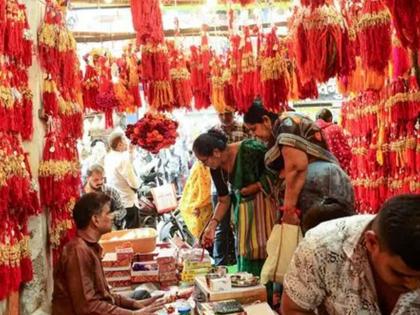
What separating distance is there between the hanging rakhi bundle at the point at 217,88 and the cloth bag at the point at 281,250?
219 centimetres

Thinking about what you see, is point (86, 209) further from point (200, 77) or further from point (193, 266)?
point (200, 77)

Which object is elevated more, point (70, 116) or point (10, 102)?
point (10, 102)

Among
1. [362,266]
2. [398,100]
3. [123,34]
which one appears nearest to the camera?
[362,266]

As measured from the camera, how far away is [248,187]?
418 cm

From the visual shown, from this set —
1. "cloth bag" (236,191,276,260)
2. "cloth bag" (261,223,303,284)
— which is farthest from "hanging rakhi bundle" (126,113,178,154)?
"cloth bag" (261,223,303,284)

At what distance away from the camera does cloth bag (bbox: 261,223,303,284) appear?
3.12 metres

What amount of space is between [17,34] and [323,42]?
1558 millimetres

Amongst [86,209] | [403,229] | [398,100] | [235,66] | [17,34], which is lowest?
[86,209]

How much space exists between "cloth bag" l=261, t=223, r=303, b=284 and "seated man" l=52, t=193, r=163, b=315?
2.31ft

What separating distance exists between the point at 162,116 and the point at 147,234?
1.18 m

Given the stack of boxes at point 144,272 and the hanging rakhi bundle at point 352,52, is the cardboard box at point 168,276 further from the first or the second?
the hanging rakhi bundle at point 352,52

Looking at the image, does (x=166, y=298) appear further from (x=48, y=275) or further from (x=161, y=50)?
(x=161, y=50)

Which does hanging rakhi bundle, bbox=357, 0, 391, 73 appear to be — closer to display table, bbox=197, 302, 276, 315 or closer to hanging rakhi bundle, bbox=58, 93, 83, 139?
display table, bbox=197, 302, 276, 315

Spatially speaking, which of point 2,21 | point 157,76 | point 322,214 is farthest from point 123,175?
point 322,214
